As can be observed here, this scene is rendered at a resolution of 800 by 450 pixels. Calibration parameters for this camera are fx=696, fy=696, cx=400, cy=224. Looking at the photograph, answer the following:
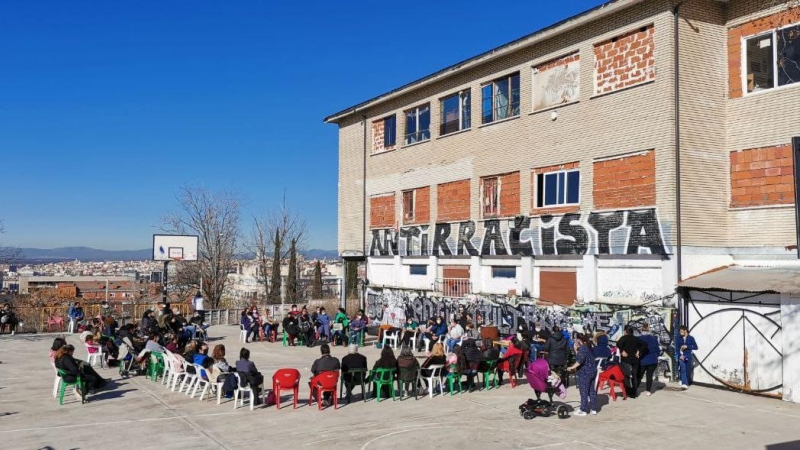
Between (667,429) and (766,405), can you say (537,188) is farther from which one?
(667,429)

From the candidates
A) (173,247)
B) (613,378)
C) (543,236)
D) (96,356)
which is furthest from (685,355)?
(173,247)

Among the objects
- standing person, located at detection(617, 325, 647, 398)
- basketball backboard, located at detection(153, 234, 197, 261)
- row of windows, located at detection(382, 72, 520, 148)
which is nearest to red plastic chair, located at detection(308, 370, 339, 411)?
standing person, located at detection(617, 325, 647, 398)

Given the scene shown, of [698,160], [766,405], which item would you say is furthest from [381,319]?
[766,405]

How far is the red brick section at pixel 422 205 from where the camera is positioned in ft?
102

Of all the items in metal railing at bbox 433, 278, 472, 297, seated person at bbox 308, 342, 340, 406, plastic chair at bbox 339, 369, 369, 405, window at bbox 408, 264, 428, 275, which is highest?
window at bbox 408, 264, 428, 275

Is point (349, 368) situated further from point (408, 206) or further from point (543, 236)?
point (408, 206)

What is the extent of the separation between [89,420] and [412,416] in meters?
6.59

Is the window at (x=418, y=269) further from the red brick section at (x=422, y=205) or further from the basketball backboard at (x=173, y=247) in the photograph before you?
the basketball backboard at (x=173, y=247)

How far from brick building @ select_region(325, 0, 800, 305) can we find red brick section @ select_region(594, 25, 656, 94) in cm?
5

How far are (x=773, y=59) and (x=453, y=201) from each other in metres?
13.4

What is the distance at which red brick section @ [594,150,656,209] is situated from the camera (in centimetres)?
2069

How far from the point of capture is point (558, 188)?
79.1 ft

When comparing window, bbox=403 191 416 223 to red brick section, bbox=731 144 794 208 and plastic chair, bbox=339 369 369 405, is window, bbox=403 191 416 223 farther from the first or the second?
plastic chair, bbox=339 369 369 405

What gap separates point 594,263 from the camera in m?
22.5
